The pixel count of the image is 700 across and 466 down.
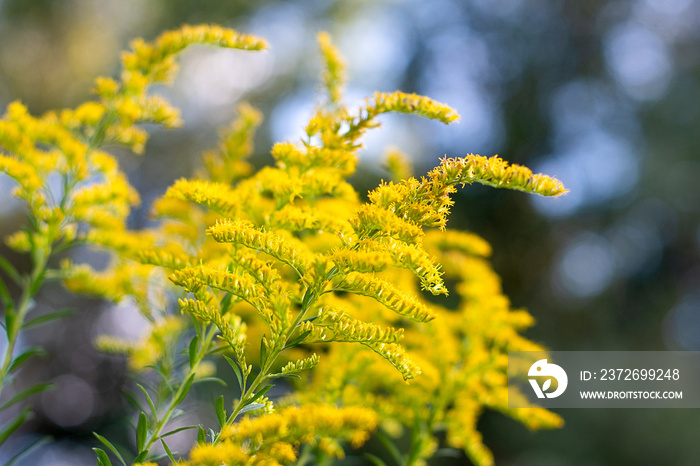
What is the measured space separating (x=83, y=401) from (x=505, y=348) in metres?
6.23

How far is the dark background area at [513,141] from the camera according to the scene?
5125mm

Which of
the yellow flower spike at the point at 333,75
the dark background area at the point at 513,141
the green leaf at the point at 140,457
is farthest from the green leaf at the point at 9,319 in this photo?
the dark background area at the point at 513,141

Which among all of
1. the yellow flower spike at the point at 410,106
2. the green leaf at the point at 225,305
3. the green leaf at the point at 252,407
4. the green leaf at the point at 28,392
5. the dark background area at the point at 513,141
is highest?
the dark background area at the point at 513,141

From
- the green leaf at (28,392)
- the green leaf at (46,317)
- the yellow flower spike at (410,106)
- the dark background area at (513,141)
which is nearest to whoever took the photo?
the yellow flower spike at (410,106)

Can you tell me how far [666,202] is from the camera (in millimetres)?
5367

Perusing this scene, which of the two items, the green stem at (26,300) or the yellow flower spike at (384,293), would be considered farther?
the green stem at (26,300)

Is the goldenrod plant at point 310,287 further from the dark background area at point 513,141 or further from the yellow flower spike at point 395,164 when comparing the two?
the dark background area at point 513,141

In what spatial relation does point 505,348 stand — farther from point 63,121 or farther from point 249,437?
point 63,121

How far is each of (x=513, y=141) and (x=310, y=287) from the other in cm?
539

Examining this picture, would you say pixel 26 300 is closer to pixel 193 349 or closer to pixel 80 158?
pixel 80 158

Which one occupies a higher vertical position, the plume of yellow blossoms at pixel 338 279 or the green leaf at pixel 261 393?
the plume of yellow blossoms at pixel 338 279

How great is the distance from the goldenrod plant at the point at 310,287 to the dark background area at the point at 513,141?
113 inches

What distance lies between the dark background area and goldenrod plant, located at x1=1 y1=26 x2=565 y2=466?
2.88 meters

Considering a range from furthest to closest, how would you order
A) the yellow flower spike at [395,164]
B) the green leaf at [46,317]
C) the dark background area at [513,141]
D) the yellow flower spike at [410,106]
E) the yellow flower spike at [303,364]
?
1. the dark background area at [513,141]
2. the yellow flower spike at [395,164]
3. the green leaf at [46,317]
4. the yellow flower spike at [410,106]
5. the yellow flower spike at [303,364]
